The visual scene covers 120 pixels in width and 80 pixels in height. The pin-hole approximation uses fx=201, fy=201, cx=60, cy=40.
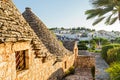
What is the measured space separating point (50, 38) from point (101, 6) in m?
4.30

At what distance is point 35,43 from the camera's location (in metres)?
8.20

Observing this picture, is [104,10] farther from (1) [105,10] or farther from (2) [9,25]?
(2) [9,25]

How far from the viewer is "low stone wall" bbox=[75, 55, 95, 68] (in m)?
22.9

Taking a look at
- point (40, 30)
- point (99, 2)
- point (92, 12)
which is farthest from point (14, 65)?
point (92, 12)

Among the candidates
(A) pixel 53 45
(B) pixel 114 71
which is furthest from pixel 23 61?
(A) pixel 53 45

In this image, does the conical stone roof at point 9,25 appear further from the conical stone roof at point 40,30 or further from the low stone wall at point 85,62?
the low stone wall at point 85,62

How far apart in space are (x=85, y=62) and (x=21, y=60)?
16724 millimetres

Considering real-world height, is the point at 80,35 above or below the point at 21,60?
below

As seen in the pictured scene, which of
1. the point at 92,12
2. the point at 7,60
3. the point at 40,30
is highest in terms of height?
the point at 92,12

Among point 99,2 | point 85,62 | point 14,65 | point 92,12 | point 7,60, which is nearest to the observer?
point 7,60

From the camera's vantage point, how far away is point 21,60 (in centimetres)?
717

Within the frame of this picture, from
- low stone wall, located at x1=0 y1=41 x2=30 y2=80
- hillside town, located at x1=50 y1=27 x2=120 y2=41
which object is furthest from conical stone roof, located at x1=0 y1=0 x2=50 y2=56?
hillside town, located at x1=50 y1=27 x2=120 y2=41

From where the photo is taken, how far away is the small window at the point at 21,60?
22.9ft

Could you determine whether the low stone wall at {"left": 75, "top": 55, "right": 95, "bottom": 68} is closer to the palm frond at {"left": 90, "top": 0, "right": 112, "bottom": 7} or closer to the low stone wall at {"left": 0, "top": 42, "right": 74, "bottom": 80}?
the palm frond at {"left": 90, "top": 0, "right": 112, "bottom": 7}
